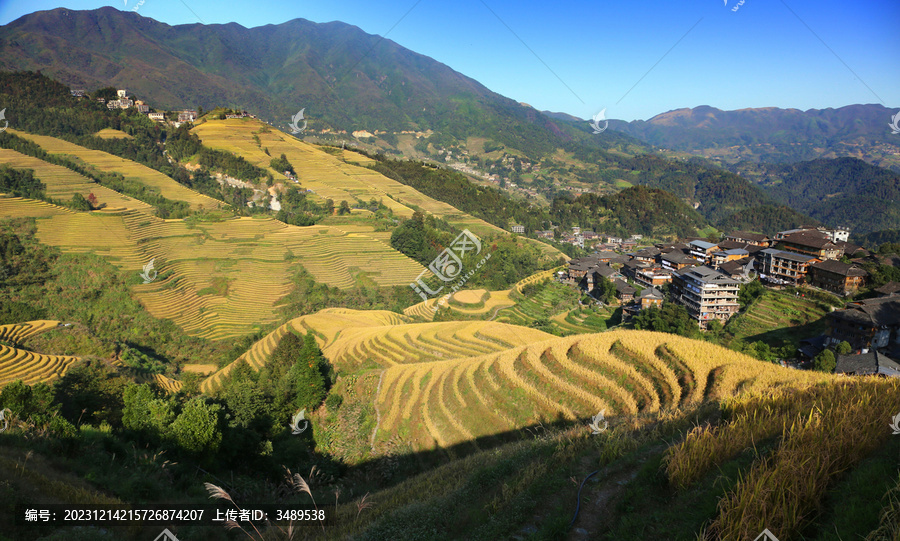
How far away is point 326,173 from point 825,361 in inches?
A: 1779

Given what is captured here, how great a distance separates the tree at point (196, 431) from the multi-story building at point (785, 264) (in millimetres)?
34961

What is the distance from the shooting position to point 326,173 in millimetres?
47562

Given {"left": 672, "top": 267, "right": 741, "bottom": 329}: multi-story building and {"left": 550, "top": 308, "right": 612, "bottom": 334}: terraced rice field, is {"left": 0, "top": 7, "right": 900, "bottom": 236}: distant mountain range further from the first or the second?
{"left": 672, "top": 267, "right": 741, "bottom": 329}: multi-story building

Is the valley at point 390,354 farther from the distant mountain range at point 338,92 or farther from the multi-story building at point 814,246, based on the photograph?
the distant mountain range at point 338,92

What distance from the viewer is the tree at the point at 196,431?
7566 mm

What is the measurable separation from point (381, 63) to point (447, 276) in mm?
174134

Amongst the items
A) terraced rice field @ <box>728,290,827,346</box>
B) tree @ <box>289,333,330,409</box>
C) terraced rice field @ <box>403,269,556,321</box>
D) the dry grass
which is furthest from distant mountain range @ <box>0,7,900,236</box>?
the dry grass

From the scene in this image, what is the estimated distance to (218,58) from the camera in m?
133

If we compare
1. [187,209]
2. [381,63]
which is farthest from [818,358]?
[381,63]

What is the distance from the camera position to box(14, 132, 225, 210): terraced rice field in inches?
1287

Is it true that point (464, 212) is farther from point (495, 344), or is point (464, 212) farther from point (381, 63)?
point (381, 63)

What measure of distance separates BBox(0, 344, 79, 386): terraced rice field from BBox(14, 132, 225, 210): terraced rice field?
19162 mm

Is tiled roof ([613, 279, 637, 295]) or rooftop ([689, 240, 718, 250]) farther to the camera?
rooftop ([689, 240, 718, 250])

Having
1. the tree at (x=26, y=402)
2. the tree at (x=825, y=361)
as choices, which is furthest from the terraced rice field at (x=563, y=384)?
the tree at (x=825, y=361)
